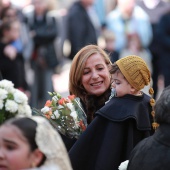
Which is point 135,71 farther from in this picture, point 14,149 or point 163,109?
point 14,149

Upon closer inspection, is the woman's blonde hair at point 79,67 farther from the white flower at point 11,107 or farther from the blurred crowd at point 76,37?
the blurred crowd at point 76,37

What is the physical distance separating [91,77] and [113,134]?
36.0 inches

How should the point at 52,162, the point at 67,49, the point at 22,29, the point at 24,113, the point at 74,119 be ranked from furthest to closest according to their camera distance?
the point at 67,49
the point at 22,29
the point at 74,119
the point at 24,113
the point at 52,162

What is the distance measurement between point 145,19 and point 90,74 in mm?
7023

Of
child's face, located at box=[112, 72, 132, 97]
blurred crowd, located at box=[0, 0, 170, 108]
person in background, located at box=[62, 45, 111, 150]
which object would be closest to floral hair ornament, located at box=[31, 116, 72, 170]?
child's face, located at box=[112, 72, 132, 97]

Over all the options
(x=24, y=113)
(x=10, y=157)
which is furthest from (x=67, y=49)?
(x=10, y=157)

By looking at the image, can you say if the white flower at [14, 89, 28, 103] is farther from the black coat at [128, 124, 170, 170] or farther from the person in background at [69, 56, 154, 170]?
the black coat at [128, 124, 170, 170]

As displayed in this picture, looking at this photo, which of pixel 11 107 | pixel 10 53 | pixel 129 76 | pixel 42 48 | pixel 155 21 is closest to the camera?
pixel 11 107

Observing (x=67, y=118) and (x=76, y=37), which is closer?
(x=67, y=118)

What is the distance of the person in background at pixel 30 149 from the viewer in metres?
4.59

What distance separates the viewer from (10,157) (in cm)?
461

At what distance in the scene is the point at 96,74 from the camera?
7352 mm

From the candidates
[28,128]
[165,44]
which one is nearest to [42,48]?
[165,44]

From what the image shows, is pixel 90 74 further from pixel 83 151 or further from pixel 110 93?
pixel 83 151
